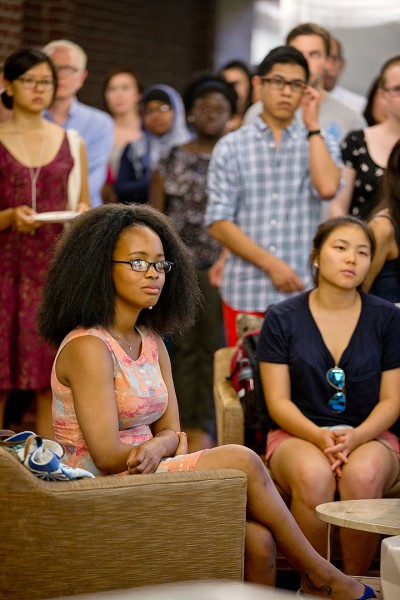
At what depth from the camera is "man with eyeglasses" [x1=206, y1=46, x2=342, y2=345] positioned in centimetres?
502

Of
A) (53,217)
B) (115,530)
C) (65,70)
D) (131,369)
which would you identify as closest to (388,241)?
(53,217)

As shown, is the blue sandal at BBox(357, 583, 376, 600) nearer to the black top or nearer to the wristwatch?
the black top

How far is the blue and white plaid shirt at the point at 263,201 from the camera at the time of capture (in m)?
5.07

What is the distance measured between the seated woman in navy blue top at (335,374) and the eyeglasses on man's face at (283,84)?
954mm

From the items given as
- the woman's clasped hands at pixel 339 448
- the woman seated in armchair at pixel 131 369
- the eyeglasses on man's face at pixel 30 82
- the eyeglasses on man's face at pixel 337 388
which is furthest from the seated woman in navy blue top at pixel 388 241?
the eyeglasses on man's face at pixel 30 82

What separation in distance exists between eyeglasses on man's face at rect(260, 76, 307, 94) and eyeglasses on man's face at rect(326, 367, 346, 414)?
1437mm

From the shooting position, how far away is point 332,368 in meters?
4.14

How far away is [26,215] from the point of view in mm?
4922

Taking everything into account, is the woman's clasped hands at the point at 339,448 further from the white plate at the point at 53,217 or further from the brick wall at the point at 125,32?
the brick wall at the point at 125,32

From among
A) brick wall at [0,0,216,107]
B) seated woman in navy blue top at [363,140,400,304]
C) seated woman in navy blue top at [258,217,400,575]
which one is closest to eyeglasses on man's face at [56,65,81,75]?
brick wall at [0,0,216,107]

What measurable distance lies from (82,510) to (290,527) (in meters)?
0.64

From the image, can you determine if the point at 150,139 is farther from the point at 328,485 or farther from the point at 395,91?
A: the point at 328,485

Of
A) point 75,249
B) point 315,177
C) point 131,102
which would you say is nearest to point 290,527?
point 75,249

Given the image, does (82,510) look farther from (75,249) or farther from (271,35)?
(271,35)
